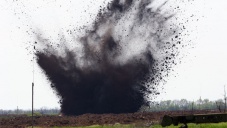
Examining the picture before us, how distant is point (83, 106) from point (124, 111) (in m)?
9.55

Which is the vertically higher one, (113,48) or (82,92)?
(113,48)

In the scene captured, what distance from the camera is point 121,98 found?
91000 mm

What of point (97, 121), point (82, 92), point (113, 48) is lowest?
point (97, 121)

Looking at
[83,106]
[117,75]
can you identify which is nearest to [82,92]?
[83,106]

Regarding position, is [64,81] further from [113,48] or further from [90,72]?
[113,48]

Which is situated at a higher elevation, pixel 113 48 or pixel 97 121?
pixel 113 48

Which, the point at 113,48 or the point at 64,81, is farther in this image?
the point at 64,81

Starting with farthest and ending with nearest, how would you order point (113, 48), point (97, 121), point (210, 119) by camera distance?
point (113, 48) < point (97, 121) < point (210, 119)

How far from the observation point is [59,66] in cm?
8894

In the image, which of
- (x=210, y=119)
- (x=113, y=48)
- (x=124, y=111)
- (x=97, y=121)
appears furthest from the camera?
(x=124, y=111)

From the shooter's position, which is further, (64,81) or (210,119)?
(64,81)

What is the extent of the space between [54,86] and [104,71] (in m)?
11.1

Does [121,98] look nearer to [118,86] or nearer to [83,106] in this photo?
[118,86]

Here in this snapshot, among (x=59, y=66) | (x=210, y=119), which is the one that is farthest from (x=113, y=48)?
(x=210, y=119)
